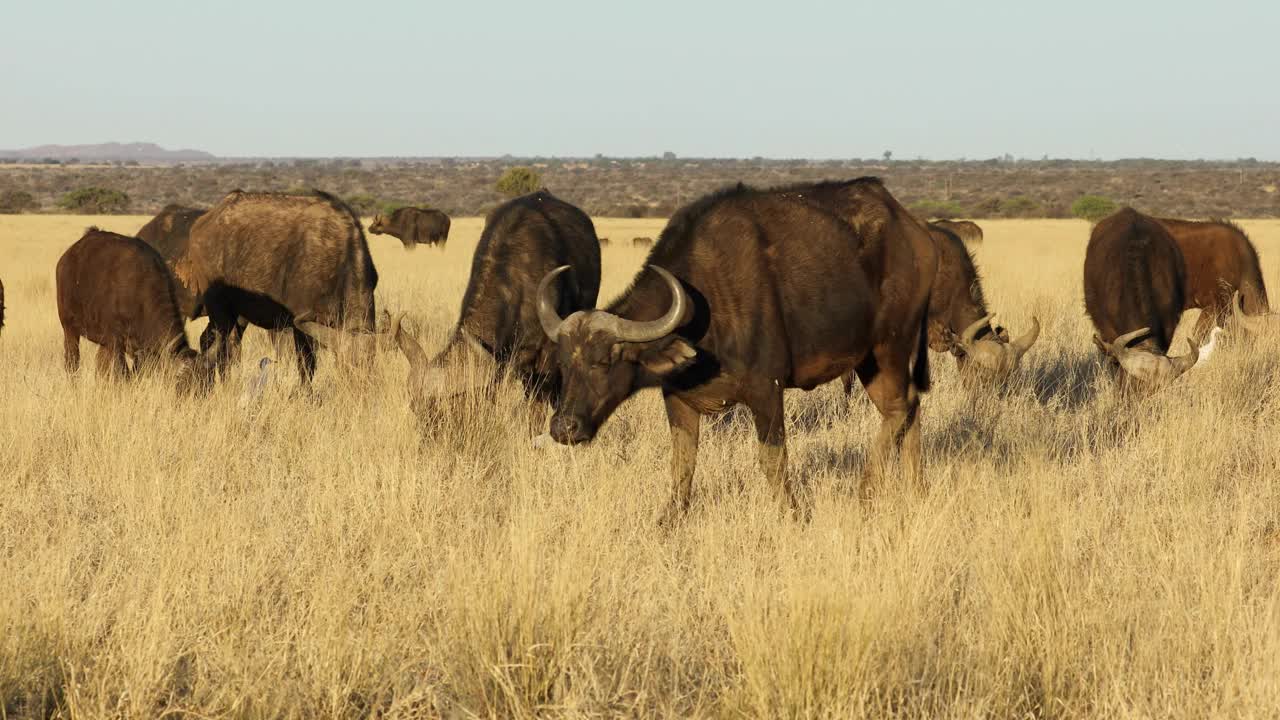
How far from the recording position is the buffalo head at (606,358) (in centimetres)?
607

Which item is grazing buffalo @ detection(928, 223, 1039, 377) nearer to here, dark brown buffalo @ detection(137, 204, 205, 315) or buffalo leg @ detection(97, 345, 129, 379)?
buffalo leg @ detection(97, 345, 129, 379)

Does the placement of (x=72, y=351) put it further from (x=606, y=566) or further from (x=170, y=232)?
(x=606, y=566)

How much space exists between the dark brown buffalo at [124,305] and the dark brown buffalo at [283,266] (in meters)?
1.19

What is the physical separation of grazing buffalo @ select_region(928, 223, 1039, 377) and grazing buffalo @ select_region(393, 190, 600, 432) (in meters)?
3.08

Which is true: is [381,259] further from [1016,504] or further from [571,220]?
[1016,504]

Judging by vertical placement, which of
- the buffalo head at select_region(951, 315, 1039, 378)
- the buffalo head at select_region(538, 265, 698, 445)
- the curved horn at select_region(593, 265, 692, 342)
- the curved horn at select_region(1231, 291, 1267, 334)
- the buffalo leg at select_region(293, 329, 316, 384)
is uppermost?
the curved horn at select_region(593, 265, 692, 342)

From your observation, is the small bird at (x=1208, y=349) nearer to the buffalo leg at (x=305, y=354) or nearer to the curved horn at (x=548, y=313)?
the curved horn at (x=548, y=313)

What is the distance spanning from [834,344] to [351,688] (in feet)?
11.5

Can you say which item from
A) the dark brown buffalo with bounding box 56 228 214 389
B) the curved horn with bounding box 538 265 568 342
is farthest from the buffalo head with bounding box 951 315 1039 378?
the dark brown buffalo with bounding box 56 228 214 389

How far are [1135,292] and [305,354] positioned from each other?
7181 mm

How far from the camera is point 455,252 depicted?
29797 mm

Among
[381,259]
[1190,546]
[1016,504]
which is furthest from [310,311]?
[381,259]

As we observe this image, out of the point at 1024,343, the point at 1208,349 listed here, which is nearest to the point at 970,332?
the point at 1024,343

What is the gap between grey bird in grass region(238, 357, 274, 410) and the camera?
29.0 feet
